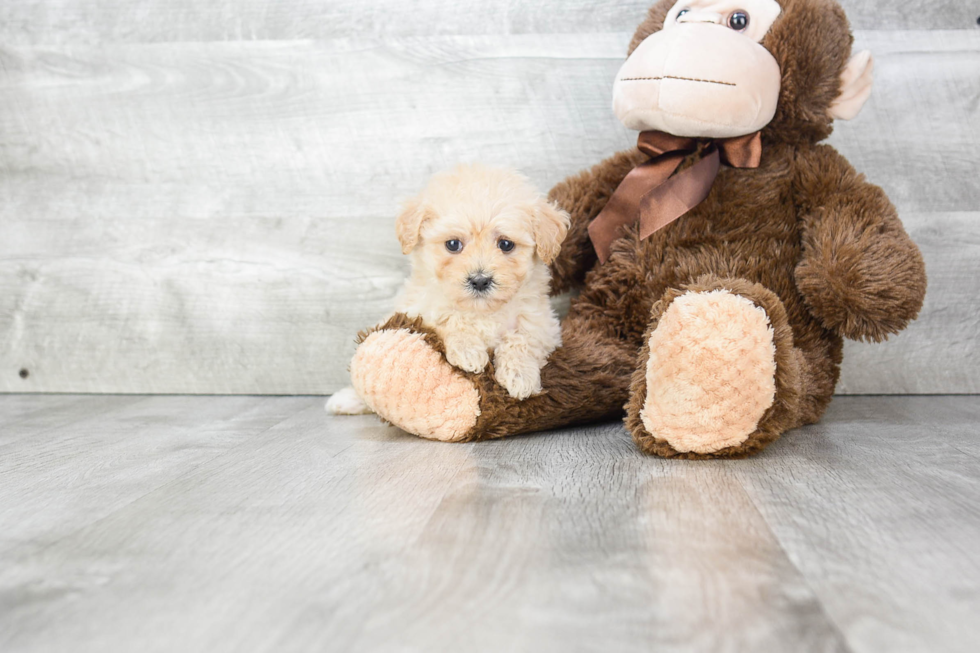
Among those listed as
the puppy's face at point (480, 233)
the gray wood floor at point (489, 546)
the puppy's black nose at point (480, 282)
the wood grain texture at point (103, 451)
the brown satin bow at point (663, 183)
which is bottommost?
→ the wood grain texture at point (103, 451)

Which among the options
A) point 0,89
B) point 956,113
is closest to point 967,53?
point 956,113

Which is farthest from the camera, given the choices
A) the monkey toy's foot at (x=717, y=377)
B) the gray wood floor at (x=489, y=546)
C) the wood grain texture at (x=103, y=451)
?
A: the monkey toy's foot at (x=717, y=377)

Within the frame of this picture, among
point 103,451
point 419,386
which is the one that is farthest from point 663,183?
point 103,451

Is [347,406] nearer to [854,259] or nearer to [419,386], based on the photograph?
[419,386]

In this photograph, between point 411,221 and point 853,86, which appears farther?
point 853,86

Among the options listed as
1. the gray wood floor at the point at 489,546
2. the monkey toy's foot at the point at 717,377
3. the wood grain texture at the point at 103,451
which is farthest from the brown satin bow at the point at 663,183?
the wood grain texture at the point at 103,451

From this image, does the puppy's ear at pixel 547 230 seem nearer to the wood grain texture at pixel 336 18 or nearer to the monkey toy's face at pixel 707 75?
the monkey toy's face at pixel 707 75

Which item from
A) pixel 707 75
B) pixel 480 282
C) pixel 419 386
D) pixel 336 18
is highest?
pixel 336 18

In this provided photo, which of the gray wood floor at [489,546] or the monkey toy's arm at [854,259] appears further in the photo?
the monkey toy's arm at [854,259]

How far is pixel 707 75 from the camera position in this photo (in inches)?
46.5

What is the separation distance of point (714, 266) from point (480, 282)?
40cm

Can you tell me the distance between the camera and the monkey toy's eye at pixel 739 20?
1250mm

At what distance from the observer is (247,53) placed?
5.36ft

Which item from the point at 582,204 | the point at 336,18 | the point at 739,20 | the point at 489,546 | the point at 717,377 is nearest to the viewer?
the point at 489,546
